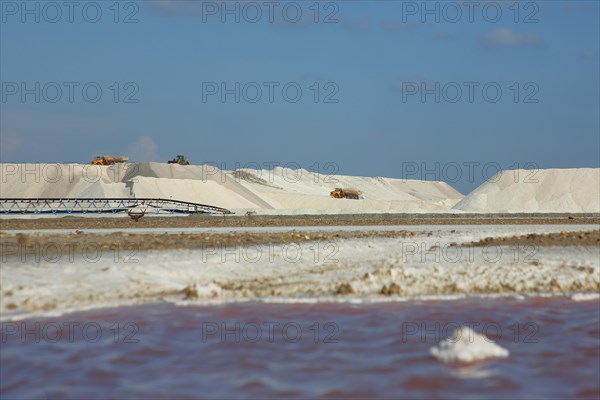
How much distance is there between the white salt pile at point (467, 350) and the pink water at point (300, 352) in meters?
0.12

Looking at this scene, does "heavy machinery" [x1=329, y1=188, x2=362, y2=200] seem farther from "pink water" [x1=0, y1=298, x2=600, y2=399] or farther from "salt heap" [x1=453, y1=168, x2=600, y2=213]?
"pink water" [x1=0, y1=298, x2=600, y2=399]

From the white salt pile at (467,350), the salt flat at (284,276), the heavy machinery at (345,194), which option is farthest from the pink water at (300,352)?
the heavy machinery at (345,194)

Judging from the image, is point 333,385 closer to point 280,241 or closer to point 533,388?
point 533,388

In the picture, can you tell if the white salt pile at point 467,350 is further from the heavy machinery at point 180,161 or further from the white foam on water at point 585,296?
the heavy machinery at point 180,161

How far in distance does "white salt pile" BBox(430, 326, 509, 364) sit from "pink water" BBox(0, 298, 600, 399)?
0.41ft

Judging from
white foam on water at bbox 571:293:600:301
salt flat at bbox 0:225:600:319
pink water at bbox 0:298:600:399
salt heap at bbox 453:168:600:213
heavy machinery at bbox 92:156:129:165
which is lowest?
pink water at bbox 0:298:600:399

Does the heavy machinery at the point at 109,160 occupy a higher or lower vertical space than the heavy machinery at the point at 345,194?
higher

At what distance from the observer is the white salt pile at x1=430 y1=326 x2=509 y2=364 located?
6.73m

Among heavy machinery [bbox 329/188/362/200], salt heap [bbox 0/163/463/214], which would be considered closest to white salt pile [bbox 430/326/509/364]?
salt heap [bbox 0/163/463/214]

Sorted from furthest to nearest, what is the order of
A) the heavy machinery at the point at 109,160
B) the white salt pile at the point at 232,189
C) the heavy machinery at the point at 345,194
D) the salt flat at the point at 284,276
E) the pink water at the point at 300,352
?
the heavy machinery at the point at 345,194 < the heavy machinery at the point at 109,160 < the white salt pile at the point at 232,189 < the salt flat at the point at 284,276 < the pink water at the point at 300,352

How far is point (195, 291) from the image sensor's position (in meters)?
10.3

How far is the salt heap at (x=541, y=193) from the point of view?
71375 mm

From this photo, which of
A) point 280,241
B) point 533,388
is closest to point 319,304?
point 533,388

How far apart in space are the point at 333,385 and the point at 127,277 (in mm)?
6252
